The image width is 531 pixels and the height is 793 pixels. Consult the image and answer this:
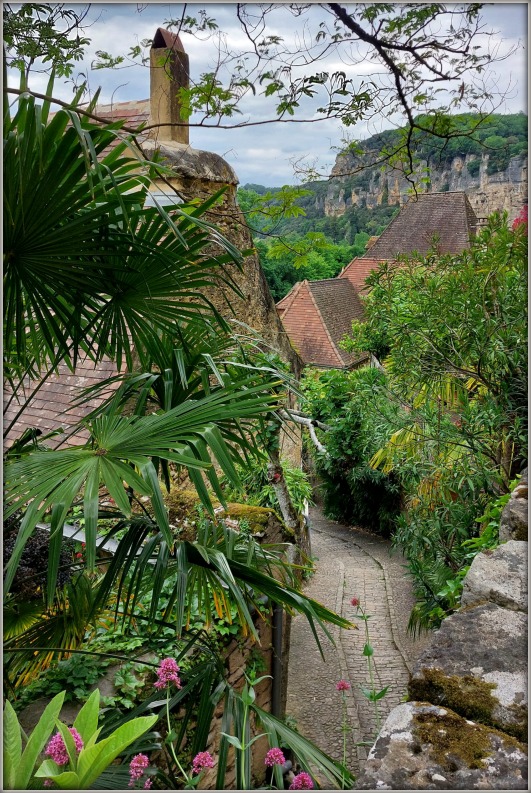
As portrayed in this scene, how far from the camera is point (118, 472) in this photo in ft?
5.68

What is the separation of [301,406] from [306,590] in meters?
3.46

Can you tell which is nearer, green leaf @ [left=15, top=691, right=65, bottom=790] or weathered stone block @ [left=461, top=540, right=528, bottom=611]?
green leaf @ [left=15, top=691, right=65, bottom=790]

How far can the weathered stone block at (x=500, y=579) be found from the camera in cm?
179

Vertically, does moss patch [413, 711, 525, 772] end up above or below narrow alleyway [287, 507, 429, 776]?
above

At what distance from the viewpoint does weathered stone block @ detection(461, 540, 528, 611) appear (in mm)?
1790

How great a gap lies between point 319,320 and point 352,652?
12874 millimetres

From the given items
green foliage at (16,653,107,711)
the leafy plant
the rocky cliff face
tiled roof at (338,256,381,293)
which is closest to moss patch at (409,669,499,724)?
the leafy plant

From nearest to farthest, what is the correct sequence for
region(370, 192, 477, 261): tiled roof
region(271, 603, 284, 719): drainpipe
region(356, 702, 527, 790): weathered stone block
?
region(356, 702, 527, 790): weathered stone block, region(271, 603, 284, 719): drainpipe, region(370, 192, 477, 261): tiled roof

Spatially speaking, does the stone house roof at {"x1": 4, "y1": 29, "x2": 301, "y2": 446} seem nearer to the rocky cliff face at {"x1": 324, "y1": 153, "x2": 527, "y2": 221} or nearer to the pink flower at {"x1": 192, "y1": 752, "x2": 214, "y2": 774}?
the rocky cliff face at {"x1": 324, "y1": 153, "x2": 527, "y2": 221}

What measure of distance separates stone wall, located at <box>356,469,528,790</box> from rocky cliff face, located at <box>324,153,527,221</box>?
211 cm

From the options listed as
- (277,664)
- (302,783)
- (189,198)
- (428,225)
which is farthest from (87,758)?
(428,225)

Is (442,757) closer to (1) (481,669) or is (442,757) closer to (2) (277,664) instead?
(1) (481,669)

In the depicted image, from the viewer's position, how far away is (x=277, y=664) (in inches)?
178

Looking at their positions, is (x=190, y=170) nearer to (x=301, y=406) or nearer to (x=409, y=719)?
(x=301, y=406)
